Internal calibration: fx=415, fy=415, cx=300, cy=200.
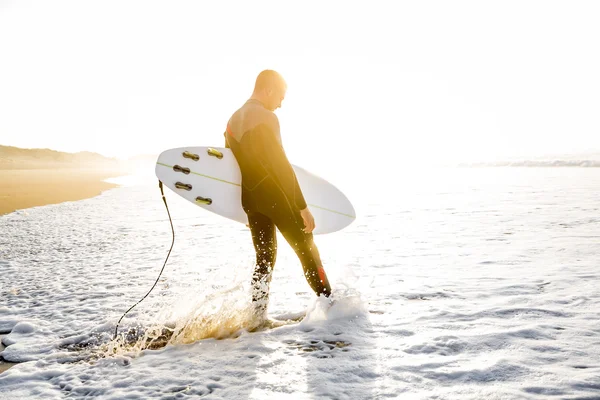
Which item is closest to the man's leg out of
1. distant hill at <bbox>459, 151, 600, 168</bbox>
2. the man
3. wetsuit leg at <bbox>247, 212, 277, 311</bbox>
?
the man

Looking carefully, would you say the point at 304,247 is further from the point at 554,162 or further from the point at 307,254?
the point at 554,162

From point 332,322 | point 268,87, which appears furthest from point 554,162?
point 268,87

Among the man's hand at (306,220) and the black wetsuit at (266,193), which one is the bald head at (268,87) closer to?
the black wetsuit at (266,193)

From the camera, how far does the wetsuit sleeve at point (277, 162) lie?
3.19 metres

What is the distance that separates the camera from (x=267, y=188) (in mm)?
3338

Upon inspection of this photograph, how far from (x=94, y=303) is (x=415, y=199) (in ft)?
34.3

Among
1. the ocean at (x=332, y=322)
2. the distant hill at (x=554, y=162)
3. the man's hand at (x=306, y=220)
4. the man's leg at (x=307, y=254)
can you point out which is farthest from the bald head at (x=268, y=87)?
the distant hill at (x=554, y=162)

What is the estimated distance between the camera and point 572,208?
8.84 m

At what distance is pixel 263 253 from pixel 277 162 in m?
0.80

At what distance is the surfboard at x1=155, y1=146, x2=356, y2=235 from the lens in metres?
4.25

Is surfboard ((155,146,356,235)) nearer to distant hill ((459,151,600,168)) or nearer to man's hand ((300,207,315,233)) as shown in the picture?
man's hand ((300,207,315,233))

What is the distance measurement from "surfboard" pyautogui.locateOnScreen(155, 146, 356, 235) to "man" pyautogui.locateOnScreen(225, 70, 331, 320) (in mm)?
743

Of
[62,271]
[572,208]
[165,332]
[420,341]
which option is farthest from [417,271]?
[572,208]

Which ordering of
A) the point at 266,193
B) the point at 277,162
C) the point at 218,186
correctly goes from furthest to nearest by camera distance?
the point at 218,186 < the point at 266,193 < the point at 277,162
